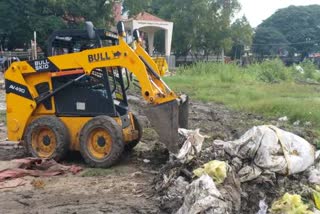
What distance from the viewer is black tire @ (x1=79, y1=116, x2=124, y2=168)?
8.17 meters

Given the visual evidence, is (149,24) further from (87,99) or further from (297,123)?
(87,99)

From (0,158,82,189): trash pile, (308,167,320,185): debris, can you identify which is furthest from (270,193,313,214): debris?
(0,158,82,189): trash pile

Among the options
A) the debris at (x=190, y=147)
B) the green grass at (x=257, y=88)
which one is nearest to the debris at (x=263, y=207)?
the debris at (x=190, y=147)

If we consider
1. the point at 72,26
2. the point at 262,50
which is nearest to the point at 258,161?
the point at 72,26

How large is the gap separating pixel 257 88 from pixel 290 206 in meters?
15.6

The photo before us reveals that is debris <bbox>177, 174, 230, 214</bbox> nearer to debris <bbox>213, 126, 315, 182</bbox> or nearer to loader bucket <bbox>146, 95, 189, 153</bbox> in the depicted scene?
debris <bbox>213, 126, 315, 182</bbox>

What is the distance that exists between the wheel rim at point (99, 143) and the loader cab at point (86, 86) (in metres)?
0.38

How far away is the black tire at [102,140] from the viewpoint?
817cm

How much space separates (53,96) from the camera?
8.85 m

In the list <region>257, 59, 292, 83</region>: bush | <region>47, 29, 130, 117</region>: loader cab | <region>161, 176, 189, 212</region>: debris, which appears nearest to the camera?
<region>161, 176, 189, 212</region>: debris

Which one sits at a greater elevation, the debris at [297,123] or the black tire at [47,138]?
the black tire at [47,138]

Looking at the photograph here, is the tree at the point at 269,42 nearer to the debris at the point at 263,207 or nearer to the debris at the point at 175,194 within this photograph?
the debris at the point at 175,194

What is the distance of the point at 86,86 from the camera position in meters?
8.76

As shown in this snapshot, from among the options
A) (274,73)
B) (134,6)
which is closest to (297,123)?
(274,73)
